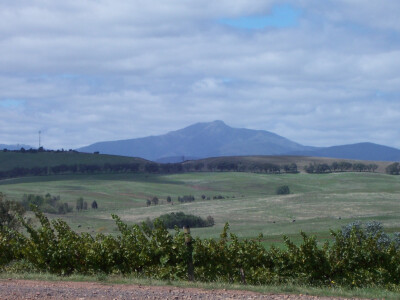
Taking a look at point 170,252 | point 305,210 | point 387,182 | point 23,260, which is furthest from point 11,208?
point 387,182

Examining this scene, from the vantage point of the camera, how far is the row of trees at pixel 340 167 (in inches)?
6329

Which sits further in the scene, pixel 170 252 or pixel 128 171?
pixel 128 171

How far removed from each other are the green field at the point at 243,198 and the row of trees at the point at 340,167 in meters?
15.1

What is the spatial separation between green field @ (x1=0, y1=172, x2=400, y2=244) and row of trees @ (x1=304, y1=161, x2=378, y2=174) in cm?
1508

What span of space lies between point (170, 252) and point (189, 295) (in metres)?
4.44

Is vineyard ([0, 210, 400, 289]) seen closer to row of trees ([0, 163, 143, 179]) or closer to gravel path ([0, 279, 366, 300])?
gravel path ([0, 279, 366, 300])

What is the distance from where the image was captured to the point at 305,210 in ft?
283

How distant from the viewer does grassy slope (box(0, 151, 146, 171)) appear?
160 m

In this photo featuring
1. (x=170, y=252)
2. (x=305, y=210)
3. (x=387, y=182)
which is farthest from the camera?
(x=387, y=182)

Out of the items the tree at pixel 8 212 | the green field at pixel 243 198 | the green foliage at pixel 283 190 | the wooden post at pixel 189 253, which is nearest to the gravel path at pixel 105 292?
the wooden post at pixel 189 253

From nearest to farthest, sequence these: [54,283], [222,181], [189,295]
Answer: [189,295] < [54,283] < [222,181]

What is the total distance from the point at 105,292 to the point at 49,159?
159377mm

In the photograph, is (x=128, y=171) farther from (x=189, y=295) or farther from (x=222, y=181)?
(x=189, y=295)

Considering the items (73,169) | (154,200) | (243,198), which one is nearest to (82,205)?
(154,200)
